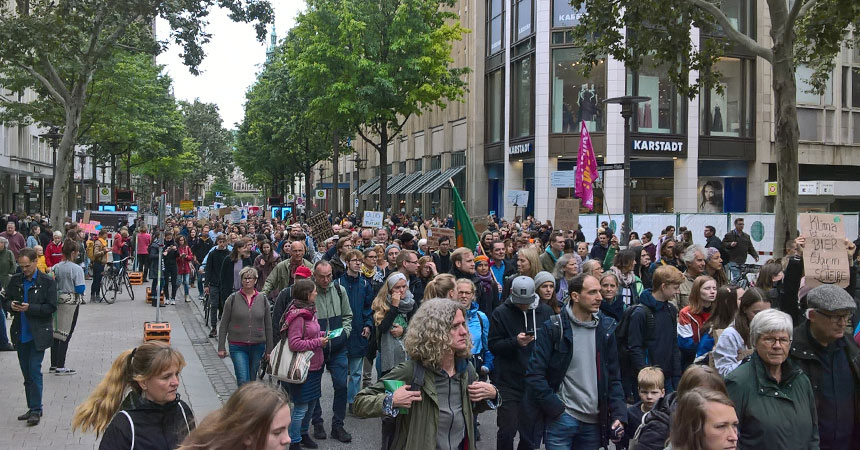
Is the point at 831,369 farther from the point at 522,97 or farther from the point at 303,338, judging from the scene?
the point at 522,97

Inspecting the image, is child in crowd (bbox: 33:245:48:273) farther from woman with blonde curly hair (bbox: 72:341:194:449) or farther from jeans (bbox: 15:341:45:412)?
woman with blonde curly hair (bbox: 72:341:194:449)

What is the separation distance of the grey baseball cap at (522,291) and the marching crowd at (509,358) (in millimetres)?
17

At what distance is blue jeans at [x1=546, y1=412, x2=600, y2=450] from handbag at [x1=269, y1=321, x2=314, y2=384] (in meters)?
2.70

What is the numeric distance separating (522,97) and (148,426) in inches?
1412

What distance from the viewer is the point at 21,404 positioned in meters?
9.69

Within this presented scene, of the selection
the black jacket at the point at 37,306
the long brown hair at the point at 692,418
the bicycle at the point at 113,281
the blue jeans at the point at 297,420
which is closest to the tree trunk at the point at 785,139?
the blue jeans at the point at 297,420

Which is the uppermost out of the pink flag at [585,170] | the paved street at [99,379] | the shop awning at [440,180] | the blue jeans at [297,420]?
the shop awning at [440,180]

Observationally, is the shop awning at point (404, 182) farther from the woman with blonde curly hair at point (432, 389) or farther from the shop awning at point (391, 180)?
the woman with blonde curly hair at point (432, 389)

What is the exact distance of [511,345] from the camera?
259 inches

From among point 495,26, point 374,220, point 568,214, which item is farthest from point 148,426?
point 495,26

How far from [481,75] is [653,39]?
89.7 feet

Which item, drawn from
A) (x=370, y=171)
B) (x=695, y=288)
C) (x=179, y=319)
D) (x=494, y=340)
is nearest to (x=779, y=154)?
(x=695, y=288)

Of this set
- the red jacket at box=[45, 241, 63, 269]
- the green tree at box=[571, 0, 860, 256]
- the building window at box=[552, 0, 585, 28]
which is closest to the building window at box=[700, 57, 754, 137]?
the building window at box=[552, 0, 585, 28]

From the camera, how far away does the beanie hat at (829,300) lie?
4.80 meters
